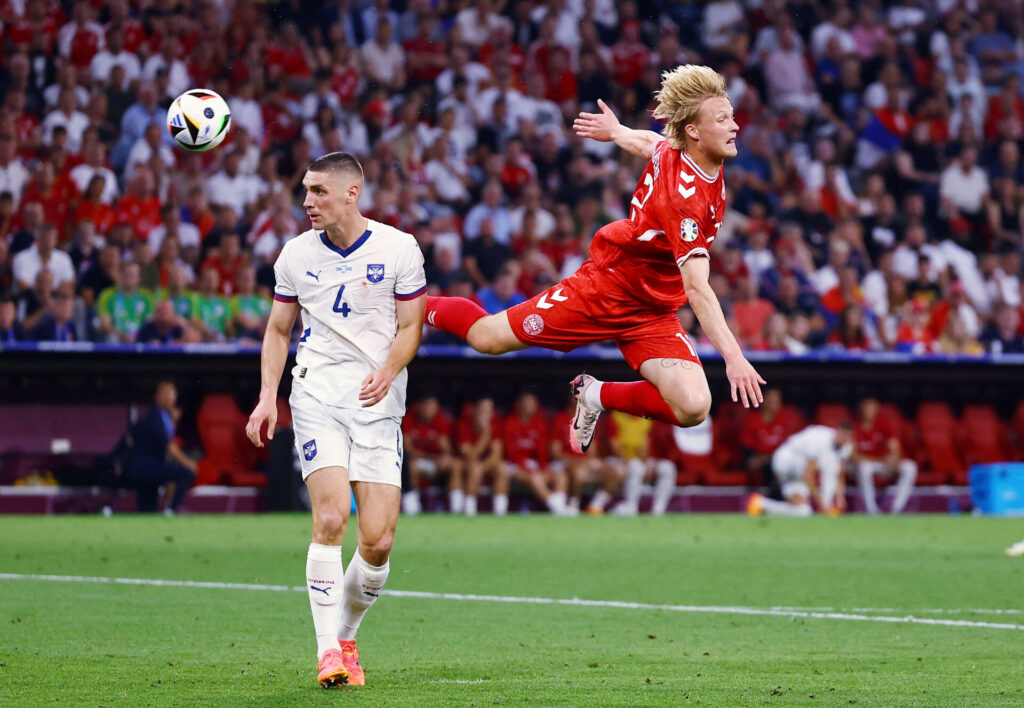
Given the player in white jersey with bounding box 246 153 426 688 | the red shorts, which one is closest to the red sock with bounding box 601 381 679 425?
the red shorts

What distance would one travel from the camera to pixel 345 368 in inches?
265

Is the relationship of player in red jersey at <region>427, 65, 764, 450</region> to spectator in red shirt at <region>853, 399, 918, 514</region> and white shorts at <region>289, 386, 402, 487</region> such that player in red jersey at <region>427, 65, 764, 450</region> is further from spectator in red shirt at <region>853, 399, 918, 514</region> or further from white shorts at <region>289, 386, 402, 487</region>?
spectator in red shirt at <region>853, 399, 918, 514</region>

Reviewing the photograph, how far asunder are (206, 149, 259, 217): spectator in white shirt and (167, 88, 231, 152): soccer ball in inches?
410

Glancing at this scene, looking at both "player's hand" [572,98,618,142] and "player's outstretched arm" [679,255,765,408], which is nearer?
"player's outstretched arm" [679,255,765,408]

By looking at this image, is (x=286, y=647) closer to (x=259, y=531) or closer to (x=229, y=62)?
(x=259, y=531)

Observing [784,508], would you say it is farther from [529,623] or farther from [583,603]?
[529,623]

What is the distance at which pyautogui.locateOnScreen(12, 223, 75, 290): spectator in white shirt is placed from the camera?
16828 millimetres

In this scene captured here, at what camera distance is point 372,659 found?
717 centimetres

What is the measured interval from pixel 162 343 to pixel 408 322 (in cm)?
1095

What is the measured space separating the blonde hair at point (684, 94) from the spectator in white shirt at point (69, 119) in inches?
500

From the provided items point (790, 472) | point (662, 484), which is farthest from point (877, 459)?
point (662, 484)

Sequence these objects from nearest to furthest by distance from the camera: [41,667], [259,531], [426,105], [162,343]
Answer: [41,667] → [259,531] → [162,343] → [426,105]

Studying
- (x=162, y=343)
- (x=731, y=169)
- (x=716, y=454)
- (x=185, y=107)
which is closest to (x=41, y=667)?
(x=185, y=107)

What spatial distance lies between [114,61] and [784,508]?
34.3ft
